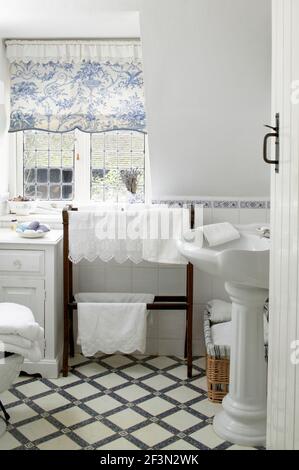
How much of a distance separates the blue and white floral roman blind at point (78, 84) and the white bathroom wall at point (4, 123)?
2.1 inches

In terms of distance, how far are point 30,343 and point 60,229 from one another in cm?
128

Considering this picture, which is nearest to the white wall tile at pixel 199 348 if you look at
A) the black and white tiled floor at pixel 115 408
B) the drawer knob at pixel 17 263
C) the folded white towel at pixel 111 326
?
the black and white tiled floor at pixel 115 408

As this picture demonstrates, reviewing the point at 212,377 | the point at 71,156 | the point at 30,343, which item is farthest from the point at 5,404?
the point at 71,156

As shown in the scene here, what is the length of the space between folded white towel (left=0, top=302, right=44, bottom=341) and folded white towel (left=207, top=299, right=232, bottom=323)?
1.22 meters

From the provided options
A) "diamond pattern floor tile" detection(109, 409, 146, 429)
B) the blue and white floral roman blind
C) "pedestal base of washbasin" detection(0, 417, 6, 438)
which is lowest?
"diamond pattern floor tile" detection(109, 409, 146, 429)

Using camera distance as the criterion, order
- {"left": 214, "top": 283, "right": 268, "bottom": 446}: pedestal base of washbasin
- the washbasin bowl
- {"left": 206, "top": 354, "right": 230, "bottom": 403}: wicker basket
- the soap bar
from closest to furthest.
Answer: the washbasin bowl < {"left": 214, "top": 283, "right": 268, "bottom": 446}: pedestal base of washbasin < {"left": 206, "top": 354, "right": 230, "bottom": 403}: wicker basket < the soap bar

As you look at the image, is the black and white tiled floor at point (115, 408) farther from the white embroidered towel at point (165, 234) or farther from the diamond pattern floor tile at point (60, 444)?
the white embroidered towel at point (165, 234)

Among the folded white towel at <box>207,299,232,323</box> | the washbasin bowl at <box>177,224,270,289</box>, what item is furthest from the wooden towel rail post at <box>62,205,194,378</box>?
the washbasin bowl at <box>177,224,270,289</box>

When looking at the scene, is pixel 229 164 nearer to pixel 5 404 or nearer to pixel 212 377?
pixel 212 377

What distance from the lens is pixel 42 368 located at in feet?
11.8

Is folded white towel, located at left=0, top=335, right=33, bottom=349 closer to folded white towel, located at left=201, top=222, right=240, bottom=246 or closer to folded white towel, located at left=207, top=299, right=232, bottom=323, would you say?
folded white towel, located at left=201, top=222, right=240, bottom=246

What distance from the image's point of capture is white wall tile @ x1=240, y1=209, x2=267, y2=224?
3.98 m

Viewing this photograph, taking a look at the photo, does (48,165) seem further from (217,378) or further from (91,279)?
(217,378)

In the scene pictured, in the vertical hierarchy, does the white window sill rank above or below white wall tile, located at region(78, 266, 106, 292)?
above
